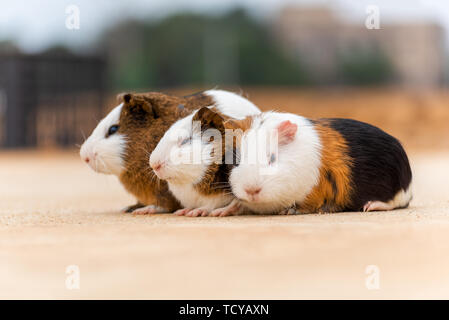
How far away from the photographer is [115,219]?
195 inches

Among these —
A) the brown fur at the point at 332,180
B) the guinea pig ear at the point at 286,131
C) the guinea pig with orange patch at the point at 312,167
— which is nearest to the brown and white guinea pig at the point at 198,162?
the guinea pig with orange patch at the point at 312,167

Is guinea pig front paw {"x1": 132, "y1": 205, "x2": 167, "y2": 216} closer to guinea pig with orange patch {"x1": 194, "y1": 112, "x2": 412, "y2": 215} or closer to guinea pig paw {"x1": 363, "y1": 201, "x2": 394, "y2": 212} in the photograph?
guinea pig with orange patch {"x1": 194, "y1": 112, "x2": 412, "y2": 215}

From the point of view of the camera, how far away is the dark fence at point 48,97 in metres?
19.0

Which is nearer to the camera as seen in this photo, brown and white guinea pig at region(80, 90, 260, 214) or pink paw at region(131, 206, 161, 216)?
brown and white guinea pig at region(80, 90, 260, 214)

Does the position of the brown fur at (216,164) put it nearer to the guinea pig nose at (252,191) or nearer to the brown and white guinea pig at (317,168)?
the brown and white guinea pig at (317,168)

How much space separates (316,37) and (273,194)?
31182 millimetres

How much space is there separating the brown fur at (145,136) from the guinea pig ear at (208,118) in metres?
0.50

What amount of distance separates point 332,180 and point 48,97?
16.5m

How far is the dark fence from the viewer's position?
19000 millimetres

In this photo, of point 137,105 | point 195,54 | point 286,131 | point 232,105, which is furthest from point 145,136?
point 195,54

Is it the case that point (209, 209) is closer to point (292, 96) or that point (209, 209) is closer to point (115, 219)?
point (115, 219)

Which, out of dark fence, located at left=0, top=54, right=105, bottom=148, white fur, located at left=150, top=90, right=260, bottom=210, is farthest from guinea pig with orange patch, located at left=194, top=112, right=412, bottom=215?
dark fence, located at left=0, top=54, right=105, bottom=148

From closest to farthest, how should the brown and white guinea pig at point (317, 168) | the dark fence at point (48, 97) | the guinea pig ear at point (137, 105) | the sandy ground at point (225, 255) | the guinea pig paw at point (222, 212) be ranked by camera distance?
1. the sandy ground at point (225, 255)
2. the brown and white guinea pig at point (317, 168)
3. the guinea pig paw at point (222, 212)
4. the guinea pig ear at point (137, 105)
5. the dark fence at point (48, 97)

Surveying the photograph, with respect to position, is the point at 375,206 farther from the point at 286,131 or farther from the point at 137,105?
the point at 137,105
